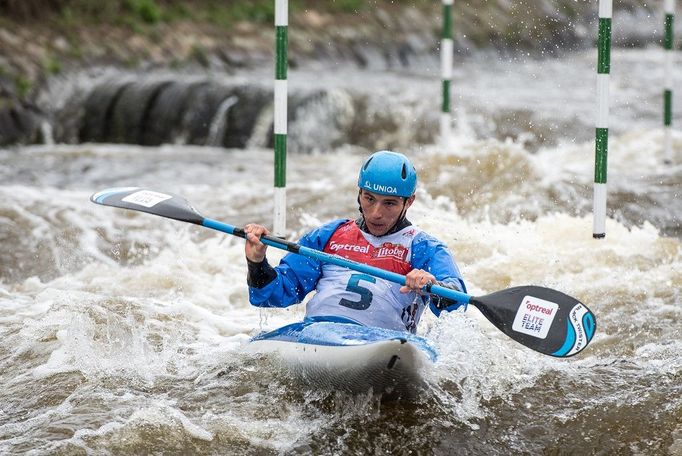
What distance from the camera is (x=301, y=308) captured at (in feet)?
17.8

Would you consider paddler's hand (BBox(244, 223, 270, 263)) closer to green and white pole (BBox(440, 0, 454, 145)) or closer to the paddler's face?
the paddler's face

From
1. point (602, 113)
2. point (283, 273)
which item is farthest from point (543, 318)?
point (602, 113)

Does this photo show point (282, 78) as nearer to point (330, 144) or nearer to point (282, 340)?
point (282, 340)

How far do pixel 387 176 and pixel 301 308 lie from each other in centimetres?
161

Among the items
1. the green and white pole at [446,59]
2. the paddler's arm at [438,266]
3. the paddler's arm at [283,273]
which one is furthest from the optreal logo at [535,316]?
the green and white pole at [446,59]

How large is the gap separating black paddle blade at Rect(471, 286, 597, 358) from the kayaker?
178 millimetres

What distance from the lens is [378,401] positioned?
150 inches

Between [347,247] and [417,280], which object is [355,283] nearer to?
[347,247]

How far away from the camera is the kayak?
3615mm

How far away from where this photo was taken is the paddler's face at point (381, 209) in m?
4.07

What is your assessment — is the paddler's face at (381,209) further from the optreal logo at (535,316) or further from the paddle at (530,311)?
the optreal logo at (535,316)

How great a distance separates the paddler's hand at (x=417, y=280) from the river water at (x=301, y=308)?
13.8 inches

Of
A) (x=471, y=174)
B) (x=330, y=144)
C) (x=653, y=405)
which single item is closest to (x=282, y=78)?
(x=653, y=405)

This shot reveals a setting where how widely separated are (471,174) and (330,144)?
339 cm
